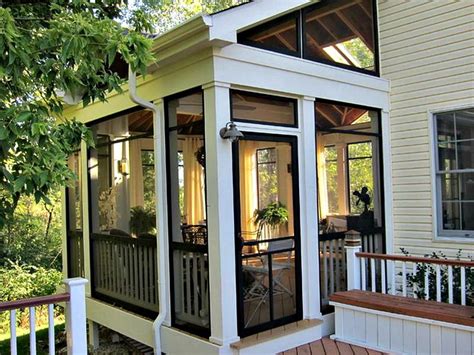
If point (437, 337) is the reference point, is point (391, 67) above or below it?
above

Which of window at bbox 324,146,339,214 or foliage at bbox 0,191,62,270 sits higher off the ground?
window at bbox 324,146,339,214

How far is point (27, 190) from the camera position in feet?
8.57

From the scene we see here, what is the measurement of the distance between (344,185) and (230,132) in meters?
3.22

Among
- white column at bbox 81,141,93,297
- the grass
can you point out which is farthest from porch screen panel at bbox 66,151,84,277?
the grass

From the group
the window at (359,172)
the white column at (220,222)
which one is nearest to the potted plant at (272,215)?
the white column at (220,222)

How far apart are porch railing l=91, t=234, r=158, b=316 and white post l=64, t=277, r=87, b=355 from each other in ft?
5.73

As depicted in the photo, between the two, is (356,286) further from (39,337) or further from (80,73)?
(39,337)

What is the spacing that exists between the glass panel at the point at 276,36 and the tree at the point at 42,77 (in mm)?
1848

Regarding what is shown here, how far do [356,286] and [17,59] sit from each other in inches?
161

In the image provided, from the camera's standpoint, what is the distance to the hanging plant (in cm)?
435

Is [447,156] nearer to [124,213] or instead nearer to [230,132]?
[230,132]

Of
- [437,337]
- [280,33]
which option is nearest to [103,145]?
[280,33]

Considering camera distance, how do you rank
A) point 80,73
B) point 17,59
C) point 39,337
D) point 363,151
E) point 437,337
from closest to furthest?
point 17,59 → point 80,73 → point 437,337 → point 363,151 → point 39,337

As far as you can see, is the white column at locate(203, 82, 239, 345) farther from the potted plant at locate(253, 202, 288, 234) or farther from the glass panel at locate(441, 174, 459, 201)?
the glass panel at locate(441, 174, 459, 201)
